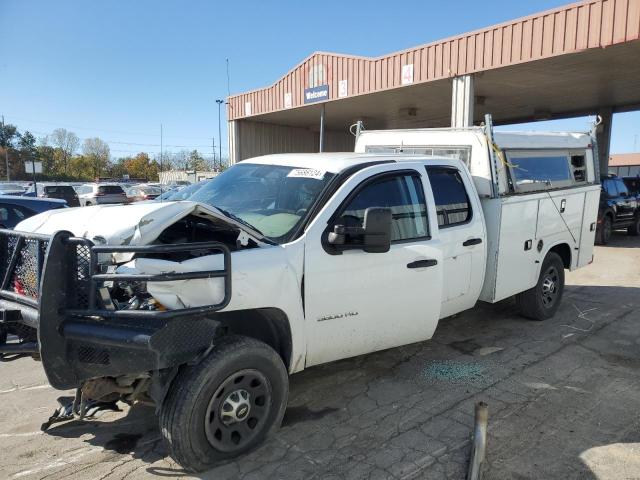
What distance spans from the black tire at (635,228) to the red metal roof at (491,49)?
727cm

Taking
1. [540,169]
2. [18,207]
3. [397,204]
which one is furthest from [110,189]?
[397,204]

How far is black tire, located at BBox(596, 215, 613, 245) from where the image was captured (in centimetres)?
1355

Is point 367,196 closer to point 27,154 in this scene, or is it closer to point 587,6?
point 587,6

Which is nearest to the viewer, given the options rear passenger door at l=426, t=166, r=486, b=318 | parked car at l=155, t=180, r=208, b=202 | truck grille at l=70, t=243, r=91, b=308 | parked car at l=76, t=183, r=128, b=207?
truck grille at l=70, t=243, r=91, b=308

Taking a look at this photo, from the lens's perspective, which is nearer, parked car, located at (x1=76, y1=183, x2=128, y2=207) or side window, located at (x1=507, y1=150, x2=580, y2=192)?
side window, located at (x1=507, y1=150, x2=580, y2=192)

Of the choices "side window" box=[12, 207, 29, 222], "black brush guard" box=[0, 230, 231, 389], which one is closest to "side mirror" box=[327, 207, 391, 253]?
"black brush guard" box=[0, 230, 231, 389]

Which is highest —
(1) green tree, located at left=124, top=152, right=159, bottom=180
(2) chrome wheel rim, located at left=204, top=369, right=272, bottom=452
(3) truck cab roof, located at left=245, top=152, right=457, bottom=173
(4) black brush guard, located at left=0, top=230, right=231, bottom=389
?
(1) green tree, located at left=124, top=152, right=159, bottom=180

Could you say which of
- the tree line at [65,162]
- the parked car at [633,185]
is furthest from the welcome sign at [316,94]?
the tree line at [65,162]

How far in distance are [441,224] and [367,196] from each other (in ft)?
3.14

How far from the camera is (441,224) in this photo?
4.35 metres

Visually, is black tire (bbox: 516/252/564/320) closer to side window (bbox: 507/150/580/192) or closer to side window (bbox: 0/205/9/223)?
side window (bbox: 507/150/580/192)

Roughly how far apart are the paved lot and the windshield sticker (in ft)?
5.84

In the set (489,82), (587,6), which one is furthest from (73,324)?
(489,82)

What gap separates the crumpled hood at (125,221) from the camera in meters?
2.76
